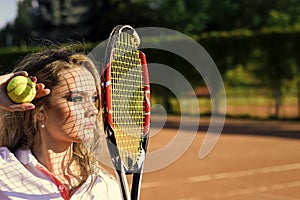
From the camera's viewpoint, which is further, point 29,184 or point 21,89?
point 29,184

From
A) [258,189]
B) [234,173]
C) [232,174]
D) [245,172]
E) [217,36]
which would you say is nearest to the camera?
[258,189]

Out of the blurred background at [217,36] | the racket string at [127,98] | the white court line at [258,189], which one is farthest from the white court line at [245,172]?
the racket string at [127,98]

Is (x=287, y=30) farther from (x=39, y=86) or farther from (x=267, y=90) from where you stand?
(x=39, y=86)

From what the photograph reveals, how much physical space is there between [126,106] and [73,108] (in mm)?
315

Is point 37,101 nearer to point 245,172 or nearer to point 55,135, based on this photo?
point 55,135

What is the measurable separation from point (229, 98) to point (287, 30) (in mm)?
3544

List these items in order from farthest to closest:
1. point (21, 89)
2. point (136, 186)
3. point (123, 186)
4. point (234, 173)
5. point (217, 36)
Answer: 1. point (217, 36)
2. point (234, 173)
3. point (136, 186)
4. point (123, 186)
5. point (21, 89)

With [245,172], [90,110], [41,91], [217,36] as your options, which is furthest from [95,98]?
[217,36]

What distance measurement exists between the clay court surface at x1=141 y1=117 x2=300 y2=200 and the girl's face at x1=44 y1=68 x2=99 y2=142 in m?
2.95

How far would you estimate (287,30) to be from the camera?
1905cm

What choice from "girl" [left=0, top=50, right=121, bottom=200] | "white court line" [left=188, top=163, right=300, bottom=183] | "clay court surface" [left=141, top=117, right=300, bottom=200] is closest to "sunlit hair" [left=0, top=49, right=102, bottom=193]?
"girl" [left=0, top=50, right=121, bottom=200]

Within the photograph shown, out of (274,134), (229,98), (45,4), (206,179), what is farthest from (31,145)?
(45,4)

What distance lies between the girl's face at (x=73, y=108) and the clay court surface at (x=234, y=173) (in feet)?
9.67

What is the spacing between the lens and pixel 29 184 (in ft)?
5.33
